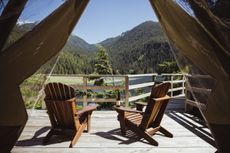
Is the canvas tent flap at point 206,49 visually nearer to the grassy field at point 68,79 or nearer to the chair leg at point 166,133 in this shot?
the chair leg at point 166,133

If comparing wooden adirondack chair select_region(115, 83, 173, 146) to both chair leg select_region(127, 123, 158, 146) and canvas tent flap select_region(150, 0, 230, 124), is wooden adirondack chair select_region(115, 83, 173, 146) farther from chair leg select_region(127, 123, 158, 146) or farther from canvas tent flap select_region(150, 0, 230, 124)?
canvas tent flap select_region(150, 0, 230, 124)

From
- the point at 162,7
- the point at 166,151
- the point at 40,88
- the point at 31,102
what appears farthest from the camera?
the point at 166,151

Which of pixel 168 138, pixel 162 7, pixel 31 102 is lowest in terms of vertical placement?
pixel 168 138

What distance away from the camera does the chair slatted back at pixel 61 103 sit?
12.1 feet

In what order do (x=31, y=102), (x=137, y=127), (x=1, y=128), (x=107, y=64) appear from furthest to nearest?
(x=107, y=64), (x=137, y=127), (x=31, y=102), (x=1, y=128)

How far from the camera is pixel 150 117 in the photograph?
385 cm

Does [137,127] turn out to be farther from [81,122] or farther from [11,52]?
[11,52]

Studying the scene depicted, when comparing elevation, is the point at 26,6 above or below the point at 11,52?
above

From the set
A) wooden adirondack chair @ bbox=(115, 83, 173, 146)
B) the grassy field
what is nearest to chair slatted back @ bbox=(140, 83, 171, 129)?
wooden adirondack chair @ bbox=(115, 83, 173, 146)

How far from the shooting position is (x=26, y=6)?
2.30 m

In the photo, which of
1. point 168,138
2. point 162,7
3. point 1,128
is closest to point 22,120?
point 1,128

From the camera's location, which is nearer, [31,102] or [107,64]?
[31,102]

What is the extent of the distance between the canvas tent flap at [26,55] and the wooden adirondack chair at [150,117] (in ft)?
5.90

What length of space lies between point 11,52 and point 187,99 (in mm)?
4852
